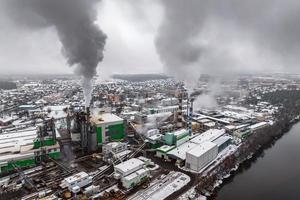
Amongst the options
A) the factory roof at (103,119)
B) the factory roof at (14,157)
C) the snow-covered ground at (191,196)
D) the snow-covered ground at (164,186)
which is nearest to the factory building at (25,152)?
the factory roof at (14,157)

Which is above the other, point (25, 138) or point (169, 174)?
point (25, 138)

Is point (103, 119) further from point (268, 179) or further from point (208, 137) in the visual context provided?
point (268, 179)

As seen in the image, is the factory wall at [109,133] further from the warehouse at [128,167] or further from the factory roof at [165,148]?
the warehouse at [128,167]

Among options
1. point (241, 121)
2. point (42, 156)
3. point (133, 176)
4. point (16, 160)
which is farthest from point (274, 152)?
point (16, 160)

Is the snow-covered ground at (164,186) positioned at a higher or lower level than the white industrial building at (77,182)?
lower

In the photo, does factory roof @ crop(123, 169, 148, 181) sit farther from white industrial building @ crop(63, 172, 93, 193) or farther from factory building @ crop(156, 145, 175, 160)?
factory building @ crop(156, 145, 175, 160)

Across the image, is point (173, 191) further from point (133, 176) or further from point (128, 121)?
point (128, 121)
